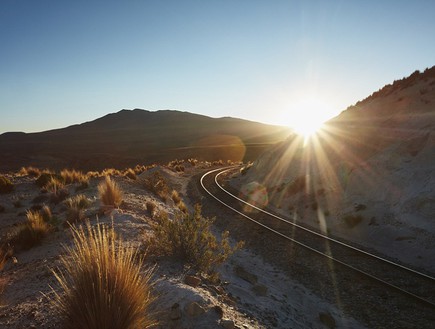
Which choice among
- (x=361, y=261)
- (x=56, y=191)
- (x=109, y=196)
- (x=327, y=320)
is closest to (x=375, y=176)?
(x=361, y=261)

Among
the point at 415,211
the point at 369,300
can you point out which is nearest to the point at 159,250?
the point at 369,300

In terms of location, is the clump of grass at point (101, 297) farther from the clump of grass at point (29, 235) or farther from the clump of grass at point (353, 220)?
the clump of grass at point (353, 220)

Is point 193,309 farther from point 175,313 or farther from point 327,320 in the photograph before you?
point 327,320

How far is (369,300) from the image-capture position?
8211 millimetres

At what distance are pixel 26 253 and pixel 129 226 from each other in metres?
2.93

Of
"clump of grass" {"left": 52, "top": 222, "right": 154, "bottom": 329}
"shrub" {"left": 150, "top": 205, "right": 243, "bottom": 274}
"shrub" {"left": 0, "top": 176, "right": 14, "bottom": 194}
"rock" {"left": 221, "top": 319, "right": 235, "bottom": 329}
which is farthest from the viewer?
"shrub" {"left": 0, "top": 176, "right": 14, "bottom": 194}

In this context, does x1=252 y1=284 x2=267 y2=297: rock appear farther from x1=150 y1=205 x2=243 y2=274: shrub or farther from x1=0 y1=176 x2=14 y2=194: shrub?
x1=0 y1=176 x2=14 y2=194: shrub

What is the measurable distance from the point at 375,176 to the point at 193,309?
14.9 metres

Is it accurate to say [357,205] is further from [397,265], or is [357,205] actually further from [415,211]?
[397,265]

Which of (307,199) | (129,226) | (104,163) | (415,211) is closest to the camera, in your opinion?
(129,226)

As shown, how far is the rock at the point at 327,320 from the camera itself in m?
7.25

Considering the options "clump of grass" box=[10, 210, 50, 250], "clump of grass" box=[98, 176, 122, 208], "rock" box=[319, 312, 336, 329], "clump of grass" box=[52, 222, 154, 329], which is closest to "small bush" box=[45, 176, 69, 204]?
"clump of grass" box=[98, 176, 122, 208]

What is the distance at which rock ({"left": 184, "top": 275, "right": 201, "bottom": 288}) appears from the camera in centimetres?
684

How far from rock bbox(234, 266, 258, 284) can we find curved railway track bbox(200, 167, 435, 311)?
2.80 m
